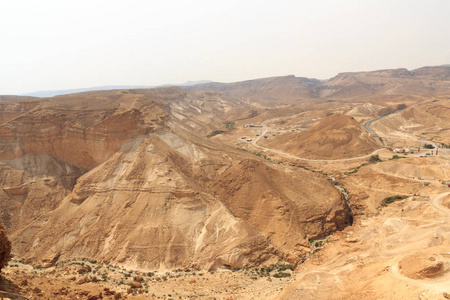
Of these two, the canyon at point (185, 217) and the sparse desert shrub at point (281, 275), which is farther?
the sparse desert shrub at point (281, 275)

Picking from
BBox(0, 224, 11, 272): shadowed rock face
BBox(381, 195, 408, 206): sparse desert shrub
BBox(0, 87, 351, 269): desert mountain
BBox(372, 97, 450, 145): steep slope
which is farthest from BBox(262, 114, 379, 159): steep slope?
BBox(0, 224, 11, 272): shadowed rock face

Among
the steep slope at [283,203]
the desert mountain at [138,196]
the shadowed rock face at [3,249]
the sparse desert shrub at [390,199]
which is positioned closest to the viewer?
the shadowed rock face at [3,249]

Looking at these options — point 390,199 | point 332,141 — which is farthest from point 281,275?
point 332,141

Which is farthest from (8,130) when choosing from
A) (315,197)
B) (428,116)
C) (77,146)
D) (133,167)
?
(428,116)

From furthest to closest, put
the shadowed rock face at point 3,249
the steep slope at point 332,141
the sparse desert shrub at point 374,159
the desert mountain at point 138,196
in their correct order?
the steep slope at point 332,141 → the sparse desert shrub at point 374,159 → the desert mountain at point 138,196 → the shadowed rock face at point 3,249

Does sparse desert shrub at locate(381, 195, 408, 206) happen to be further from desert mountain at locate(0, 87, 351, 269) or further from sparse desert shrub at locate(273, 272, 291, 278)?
sparse desert shrub at locate(273, 272, 291, 278)

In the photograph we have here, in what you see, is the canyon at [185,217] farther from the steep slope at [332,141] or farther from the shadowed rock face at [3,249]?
the steep slope at [332,141]

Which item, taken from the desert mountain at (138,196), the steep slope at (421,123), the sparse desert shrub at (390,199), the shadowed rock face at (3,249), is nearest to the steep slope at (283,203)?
the desert mountain at (138,196)
